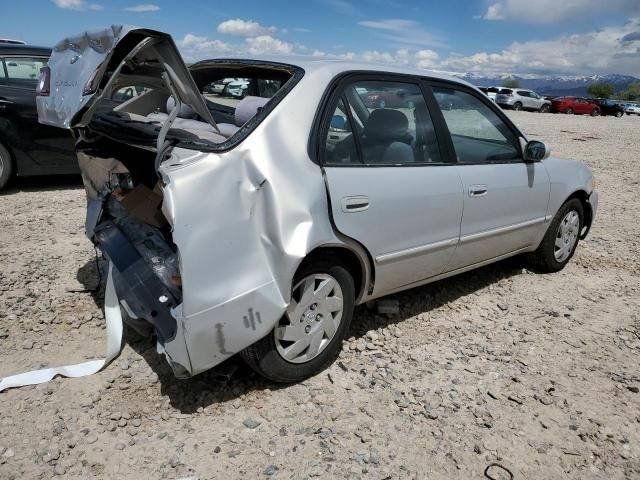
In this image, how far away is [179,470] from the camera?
222cm

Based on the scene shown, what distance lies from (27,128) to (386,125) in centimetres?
486

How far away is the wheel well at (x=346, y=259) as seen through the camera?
104 inches

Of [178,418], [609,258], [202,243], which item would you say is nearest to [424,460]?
[178,418]

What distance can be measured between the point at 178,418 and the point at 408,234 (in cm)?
167

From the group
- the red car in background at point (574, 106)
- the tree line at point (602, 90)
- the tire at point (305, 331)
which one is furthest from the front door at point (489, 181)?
the tree line at point (602, 90)

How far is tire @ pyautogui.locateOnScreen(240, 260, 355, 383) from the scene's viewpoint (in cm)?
260

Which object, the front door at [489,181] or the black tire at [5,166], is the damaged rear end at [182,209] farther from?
the black tire at [5,166]

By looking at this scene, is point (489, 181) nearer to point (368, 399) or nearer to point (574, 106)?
point (368, 399)

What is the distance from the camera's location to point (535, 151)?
3791 mm

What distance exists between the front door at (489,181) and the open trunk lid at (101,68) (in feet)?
5.87

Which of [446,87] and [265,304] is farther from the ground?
[446,87]

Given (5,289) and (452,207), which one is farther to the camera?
(5,289)

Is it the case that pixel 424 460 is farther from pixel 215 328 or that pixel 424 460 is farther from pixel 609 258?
pixel 609 258

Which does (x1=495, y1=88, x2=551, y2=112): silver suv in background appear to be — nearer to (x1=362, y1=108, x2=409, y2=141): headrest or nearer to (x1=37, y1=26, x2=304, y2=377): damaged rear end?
(x1=362, y1=108, x2=409, y2=141): headrest
